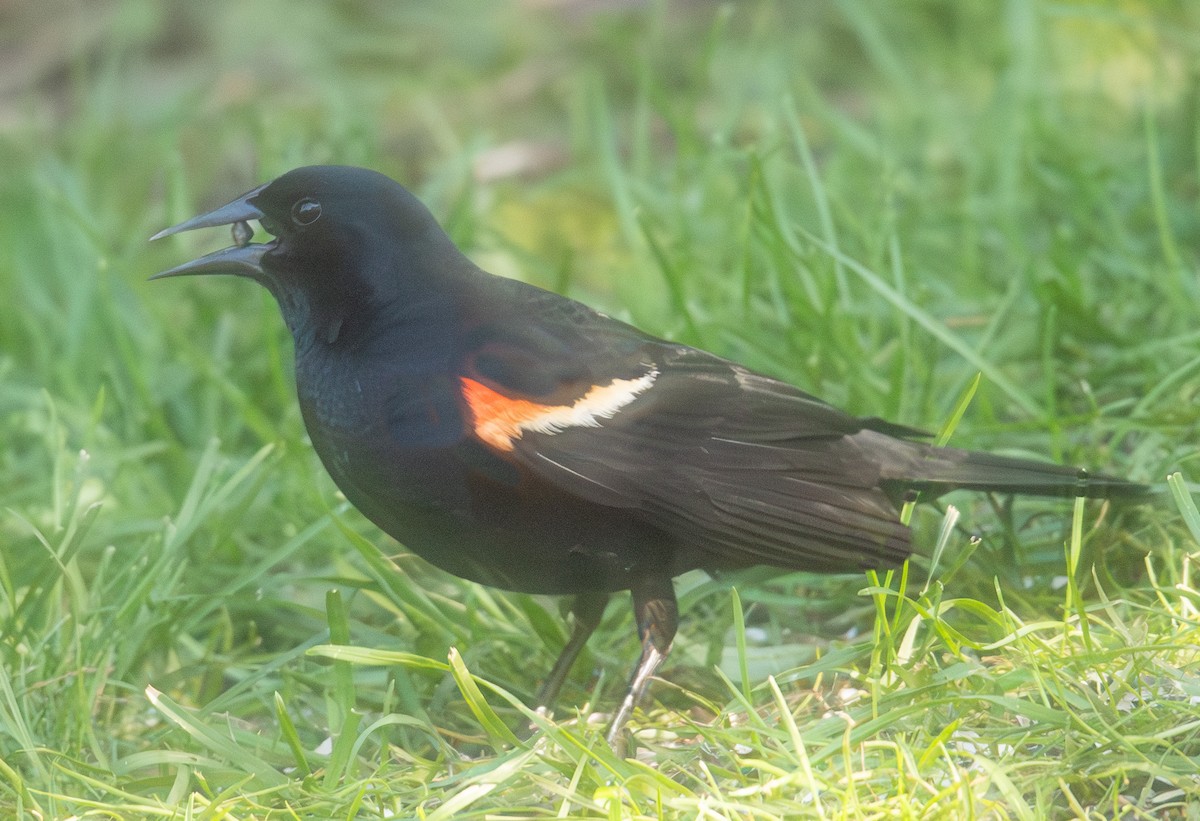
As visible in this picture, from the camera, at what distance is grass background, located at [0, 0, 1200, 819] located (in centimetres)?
216

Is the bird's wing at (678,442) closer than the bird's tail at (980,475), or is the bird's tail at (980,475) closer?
the bird's wing at (678,442)

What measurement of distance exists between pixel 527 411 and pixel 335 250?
51 centimetres

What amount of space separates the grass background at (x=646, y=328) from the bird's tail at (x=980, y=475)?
0.12 m

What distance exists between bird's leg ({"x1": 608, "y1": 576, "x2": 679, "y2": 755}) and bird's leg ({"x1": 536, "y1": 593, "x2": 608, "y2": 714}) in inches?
6.9

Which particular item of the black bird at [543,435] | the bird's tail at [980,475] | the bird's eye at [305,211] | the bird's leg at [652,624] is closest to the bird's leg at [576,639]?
the black bird at [543,435]

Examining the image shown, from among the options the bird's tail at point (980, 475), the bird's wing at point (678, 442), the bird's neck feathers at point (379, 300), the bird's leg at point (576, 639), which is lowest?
the bird's leg at point (576, 639)

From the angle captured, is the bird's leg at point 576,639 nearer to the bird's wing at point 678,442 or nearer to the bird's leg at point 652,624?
the bird's leg at point 652,624

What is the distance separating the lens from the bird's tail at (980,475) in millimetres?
2570

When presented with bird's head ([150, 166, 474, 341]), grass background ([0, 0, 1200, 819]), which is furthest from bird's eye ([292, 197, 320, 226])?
grass background ([0, 0, 1200, 819])

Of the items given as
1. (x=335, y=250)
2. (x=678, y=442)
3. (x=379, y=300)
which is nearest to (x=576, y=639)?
(x=678, y=442)

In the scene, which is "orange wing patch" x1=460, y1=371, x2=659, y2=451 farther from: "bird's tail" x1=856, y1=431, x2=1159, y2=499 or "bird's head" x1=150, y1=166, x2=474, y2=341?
"bird's tail" x1=856, y1=431, x2=1159, y2=499

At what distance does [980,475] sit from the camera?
2.61m

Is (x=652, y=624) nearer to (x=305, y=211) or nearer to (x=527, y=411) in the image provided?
(x=527, y=411)

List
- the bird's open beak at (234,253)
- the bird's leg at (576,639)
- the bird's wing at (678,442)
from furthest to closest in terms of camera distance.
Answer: the bird's leg at (576,639) < the bird's open beak at (234,253) < the bird's wing at (678,442)
